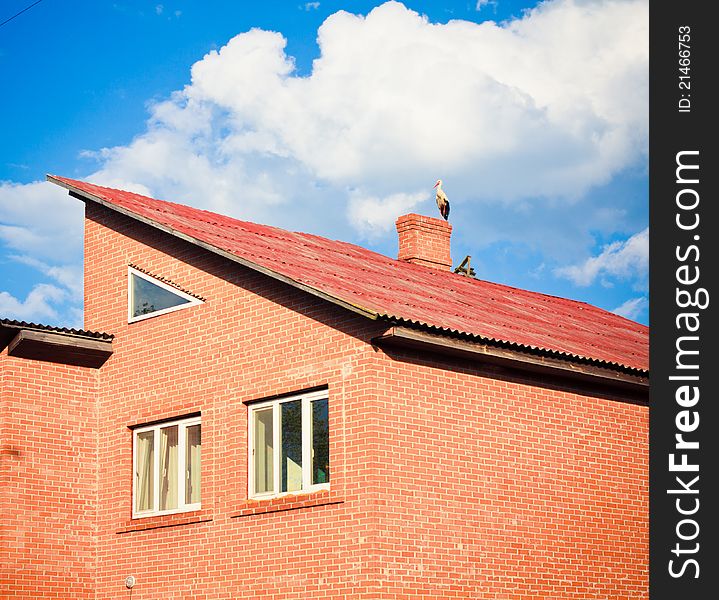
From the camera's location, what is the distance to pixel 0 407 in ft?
55.7

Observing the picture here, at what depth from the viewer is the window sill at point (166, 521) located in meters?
16.0

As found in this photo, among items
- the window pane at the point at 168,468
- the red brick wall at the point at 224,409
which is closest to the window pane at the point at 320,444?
the red brick wall at the point at 224,409

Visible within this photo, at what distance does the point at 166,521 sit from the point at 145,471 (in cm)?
114

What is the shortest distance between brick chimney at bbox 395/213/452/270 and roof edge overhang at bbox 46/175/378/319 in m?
6.94

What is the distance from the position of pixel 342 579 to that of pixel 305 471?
5.21 feet

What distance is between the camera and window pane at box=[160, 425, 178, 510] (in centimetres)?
1694

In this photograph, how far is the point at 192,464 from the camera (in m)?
16.7

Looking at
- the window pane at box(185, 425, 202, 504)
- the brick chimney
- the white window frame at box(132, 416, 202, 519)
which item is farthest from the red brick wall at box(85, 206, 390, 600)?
the brick chimney

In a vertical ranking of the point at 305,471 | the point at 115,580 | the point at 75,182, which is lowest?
the point at 115,580

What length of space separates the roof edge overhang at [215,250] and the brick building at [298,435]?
4cm

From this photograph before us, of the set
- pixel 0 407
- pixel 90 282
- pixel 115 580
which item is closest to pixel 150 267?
pixel 90 282

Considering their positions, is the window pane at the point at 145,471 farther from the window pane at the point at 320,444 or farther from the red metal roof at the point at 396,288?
the window pane at the point at 320,444
